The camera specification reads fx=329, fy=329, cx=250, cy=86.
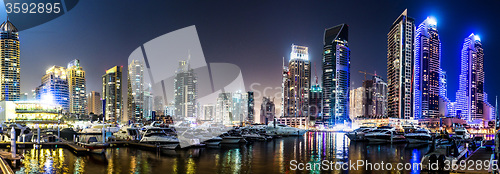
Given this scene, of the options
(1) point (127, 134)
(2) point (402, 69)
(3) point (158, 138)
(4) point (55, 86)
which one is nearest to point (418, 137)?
(3) point (158, 138)

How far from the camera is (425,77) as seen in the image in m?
189

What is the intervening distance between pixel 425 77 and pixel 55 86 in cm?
20463

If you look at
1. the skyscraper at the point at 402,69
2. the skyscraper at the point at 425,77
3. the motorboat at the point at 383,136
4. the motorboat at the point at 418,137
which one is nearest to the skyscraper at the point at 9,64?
the motorboat at the point at 383,136

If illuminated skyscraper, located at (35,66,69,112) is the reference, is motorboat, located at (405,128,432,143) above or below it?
below

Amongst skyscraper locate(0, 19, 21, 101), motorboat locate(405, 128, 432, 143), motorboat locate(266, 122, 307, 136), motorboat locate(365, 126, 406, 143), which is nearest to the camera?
motorboat locate(405, 128, 432, 143)

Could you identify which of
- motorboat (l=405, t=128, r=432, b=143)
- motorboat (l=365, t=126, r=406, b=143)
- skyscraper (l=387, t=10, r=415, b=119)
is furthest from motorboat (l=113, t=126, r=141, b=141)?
skyscraper (l=387, t=10, r=415, b=119)

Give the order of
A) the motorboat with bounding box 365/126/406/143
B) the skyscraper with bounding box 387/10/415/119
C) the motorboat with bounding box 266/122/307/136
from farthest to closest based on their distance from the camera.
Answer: the skyscraper with bounding box 387/10/415/119
the motorboat with bounding box 266/122/307/136
the motorboat with bounding box 365/126/406/143

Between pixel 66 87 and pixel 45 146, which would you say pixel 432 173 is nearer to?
pixel 45 146

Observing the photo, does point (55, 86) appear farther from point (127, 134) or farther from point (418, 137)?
point (418, 137)

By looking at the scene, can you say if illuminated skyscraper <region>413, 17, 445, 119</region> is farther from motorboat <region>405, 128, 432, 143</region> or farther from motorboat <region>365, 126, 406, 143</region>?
motorboat <region>365, 126, 406, 143</region>

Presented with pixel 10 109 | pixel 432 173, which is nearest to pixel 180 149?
pixel 432 173

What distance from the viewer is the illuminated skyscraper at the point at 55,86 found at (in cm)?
17275

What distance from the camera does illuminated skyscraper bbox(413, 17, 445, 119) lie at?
186 m

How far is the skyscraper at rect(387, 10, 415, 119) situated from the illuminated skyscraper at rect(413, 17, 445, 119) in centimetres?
492
